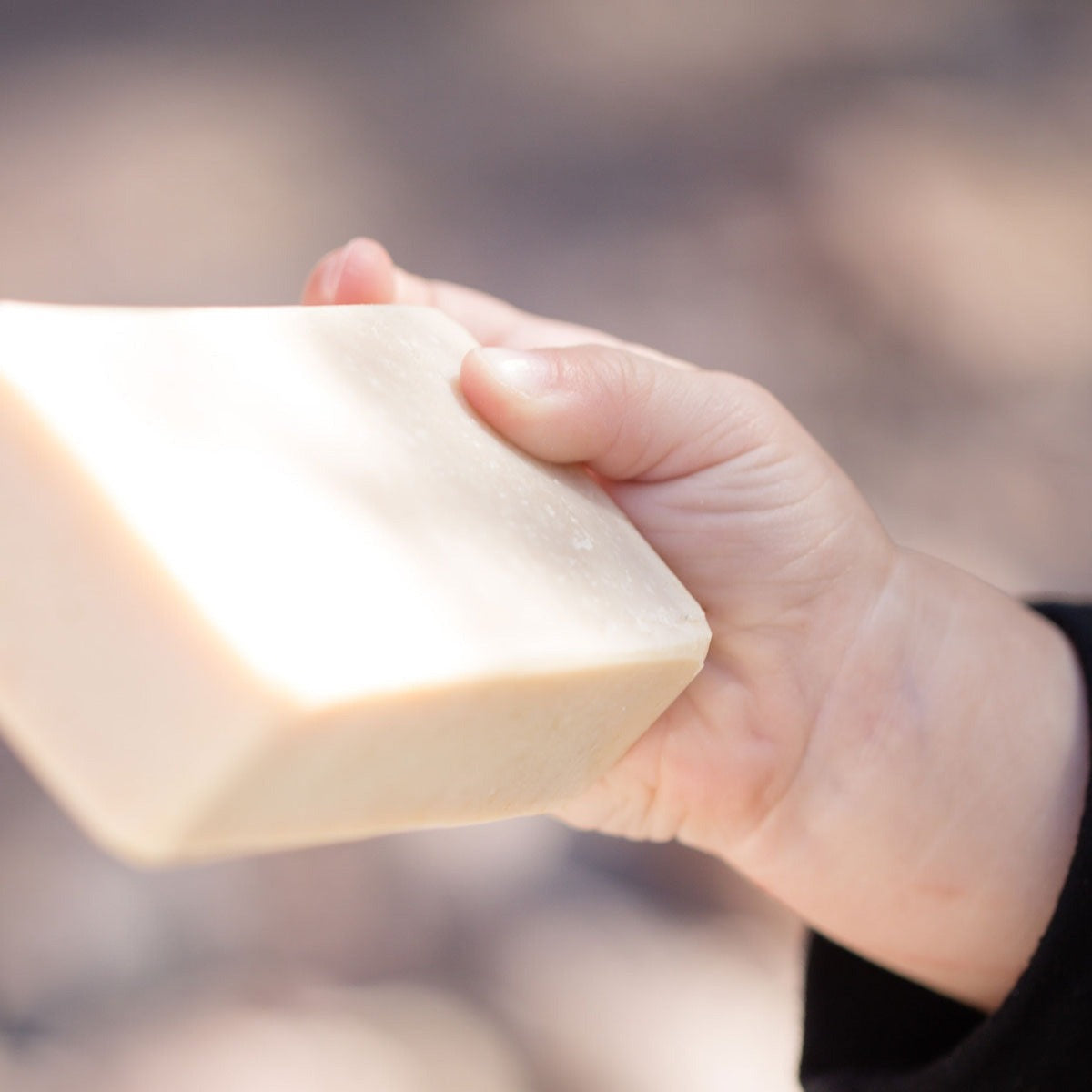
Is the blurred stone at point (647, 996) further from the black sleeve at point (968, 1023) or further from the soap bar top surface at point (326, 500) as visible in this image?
the soap bar top surface at point (326, 500)

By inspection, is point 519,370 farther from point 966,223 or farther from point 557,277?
point 966,223

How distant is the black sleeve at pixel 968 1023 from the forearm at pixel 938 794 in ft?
0.09

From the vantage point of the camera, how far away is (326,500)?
0.26 meters

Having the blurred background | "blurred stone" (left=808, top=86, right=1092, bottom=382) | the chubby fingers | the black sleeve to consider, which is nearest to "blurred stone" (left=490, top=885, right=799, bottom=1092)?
the blurred background

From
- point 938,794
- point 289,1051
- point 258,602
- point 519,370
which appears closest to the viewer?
point 258,602

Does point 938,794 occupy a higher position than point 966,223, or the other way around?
point 966,223

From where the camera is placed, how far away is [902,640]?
1.46ft

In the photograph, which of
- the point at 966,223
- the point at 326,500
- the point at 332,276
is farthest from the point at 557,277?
the point at 326,500

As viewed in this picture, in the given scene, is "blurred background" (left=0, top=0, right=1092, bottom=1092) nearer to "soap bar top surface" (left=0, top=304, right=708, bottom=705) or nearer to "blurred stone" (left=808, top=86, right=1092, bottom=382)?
"blurred stone" (left=808, top=86, right=1092, bottom=382)

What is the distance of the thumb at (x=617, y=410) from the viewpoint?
34cm

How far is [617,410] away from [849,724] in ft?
0.51

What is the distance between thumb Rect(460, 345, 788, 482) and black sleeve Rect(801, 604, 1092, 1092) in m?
0.18

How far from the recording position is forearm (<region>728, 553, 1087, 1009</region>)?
44 centimetres

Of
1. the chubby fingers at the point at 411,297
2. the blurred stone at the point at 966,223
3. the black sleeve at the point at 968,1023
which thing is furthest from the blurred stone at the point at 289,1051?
the blurred stone at the point at 966,223
